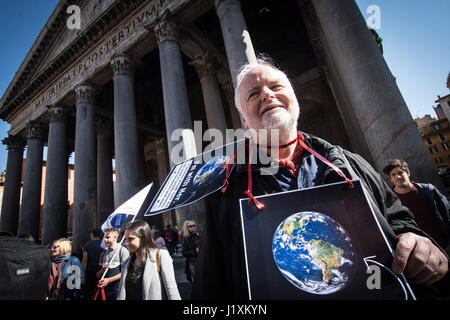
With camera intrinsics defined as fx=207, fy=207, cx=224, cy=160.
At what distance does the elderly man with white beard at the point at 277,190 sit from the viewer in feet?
2.71

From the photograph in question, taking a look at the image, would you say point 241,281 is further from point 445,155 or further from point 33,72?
point 445,155

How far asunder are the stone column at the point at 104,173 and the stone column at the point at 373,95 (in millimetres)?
13146

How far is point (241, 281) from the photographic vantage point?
39.3 inches

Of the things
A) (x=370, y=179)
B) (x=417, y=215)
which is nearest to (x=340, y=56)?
(x=417, y=215)

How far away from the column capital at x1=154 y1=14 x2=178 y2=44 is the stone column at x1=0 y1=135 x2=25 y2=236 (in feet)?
47.0

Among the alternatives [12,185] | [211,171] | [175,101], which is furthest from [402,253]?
[12,185]

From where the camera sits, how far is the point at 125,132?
861 centimetres

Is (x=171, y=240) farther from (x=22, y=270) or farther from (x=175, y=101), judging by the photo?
(x=22, y=270)

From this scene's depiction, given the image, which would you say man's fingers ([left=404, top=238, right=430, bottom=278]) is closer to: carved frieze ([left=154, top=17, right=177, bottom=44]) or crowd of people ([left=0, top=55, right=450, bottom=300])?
crowd of people ([left=0, top=55, right=450, bottom=300])

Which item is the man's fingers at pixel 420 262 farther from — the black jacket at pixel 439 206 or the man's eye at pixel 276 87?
the black jacket at pixel 439 206

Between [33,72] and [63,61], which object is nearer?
[63,61]

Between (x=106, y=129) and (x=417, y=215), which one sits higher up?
(x=106, y=129)
